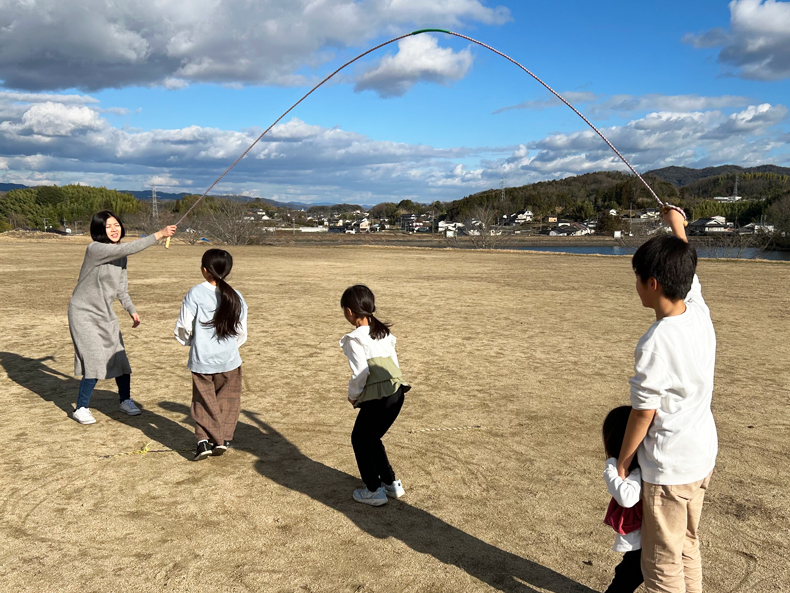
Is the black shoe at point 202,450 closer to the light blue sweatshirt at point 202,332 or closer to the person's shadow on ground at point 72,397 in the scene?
the person's shadow on ground at point 72,397

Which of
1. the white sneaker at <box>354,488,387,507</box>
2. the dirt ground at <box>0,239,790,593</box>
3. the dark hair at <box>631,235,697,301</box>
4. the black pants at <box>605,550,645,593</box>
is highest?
the dark hair at <box>631,235,697,301</box>

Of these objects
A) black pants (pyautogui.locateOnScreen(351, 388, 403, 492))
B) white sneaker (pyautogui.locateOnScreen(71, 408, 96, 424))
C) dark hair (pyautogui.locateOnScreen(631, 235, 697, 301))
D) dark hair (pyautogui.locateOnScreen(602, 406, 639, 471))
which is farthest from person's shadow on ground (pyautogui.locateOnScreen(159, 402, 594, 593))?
dark hair (pyautogui.locateOnScreen(631, 235, 697, 301))

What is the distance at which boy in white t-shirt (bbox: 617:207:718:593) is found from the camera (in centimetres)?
206

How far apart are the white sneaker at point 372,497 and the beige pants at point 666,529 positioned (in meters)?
1.86

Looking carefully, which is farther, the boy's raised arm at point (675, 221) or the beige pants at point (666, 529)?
the boy's raised arm at point (675, 221)

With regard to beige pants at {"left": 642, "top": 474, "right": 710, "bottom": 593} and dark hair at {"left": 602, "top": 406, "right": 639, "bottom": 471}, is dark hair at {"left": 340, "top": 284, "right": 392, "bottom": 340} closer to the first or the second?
dark hair at {"left": 602, "top": 406, "right": 639, "bottom": 471}

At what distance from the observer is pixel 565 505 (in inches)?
150

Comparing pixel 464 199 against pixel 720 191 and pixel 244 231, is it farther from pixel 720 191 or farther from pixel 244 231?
pixel 244 231

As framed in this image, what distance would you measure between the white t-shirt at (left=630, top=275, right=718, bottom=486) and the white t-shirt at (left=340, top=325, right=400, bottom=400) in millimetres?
1622

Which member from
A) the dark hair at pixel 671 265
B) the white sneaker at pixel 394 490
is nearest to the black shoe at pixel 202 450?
the white sneaker at pixel 394 490

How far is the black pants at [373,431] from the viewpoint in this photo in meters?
3.56

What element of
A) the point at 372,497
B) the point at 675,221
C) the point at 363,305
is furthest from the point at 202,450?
the point at 675,221

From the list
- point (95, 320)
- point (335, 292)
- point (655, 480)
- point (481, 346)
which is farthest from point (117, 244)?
point (335, 292)

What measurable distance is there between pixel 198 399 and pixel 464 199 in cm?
15915
